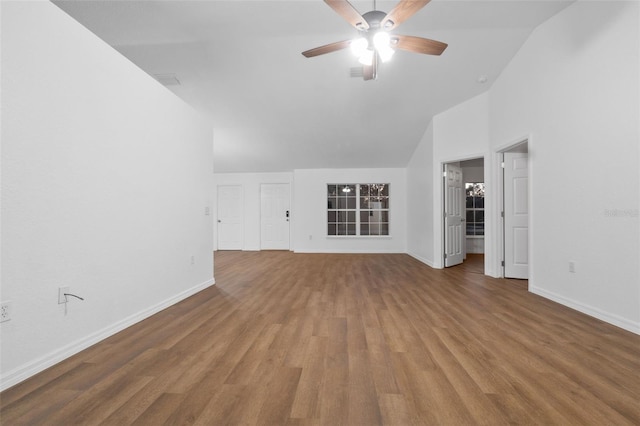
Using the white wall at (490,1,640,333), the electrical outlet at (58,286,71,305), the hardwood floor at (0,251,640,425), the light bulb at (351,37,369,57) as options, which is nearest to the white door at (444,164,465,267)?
the white wall at (490,1,640,333)

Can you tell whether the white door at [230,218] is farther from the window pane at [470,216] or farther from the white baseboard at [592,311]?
the white baseboard at [592,311]

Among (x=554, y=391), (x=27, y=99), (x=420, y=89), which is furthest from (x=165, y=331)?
(x=420, y=89)

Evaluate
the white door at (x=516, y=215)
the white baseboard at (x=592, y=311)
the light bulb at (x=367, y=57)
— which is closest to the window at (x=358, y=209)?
the white door at (x=516, y=215)

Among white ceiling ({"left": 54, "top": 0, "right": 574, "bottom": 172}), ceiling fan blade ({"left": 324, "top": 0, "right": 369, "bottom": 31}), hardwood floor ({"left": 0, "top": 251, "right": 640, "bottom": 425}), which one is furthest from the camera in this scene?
white ceiling ({"left": 54, "top": 0, "right": 574, "bottom": 172})

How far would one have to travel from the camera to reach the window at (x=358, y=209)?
7684mm

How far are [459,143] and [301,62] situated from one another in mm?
3119

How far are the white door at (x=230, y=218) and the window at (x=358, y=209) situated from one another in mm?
2750

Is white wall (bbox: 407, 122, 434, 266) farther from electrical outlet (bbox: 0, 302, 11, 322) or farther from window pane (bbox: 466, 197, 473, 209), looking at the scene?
electrical outlet (bbox: 0, 302, 11, 322)

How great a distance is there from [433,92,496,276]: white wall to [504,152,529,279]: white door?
23 cm

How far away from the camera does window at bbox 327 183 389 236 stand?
25.2 feet

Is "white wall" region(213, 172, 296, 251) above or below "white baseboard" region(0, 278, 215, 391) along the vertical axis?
above

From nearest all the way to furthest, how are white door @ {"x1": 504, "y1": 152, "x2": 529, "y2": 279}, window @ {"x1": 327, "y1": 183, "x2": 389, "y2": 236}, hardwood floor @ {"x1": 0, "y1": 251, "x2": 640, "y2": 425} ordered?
hardwood floor @ {"x1": 0, "y1": 251, "x2": 640, "y2": 425} → white door @ {"x1": 504, "y1": 152, "x2": 529, "y2": 279} → window @ {"x1": 327, "y1": 183, "x2": 389, "y2": 236}

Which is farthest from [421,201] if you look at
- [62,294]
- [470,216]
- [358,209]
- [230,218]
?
[62,294]

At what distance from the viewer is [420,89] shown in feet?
15.0
